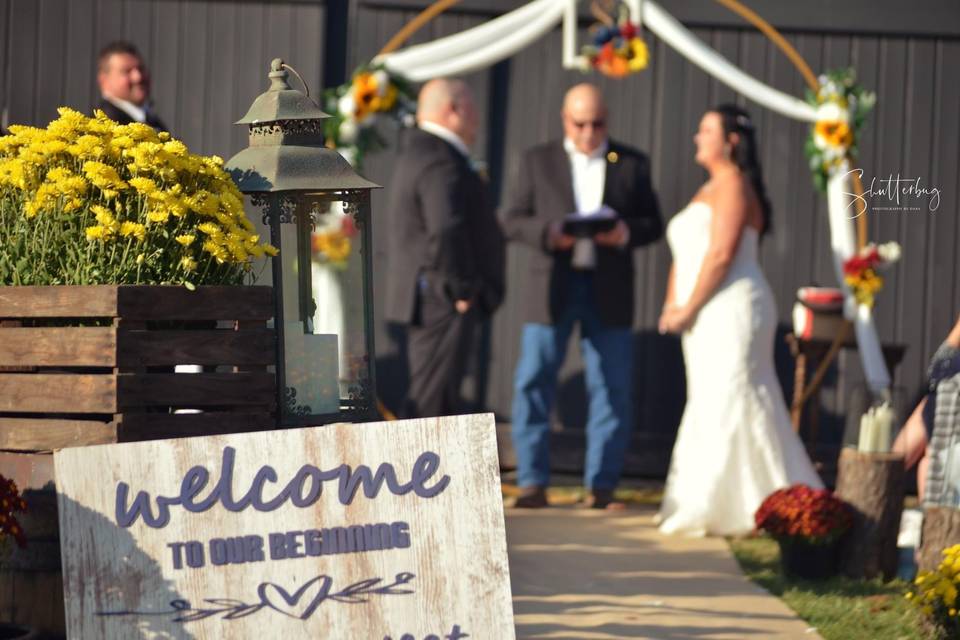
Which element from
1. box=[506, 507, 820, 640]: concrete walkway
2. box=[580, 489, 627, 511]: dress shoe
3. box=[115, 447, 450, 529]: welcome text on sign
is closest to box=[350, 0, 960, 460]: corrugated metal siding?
box=[580, 489, 627, 511]: dress shoe

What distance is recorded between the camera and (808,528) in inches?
242

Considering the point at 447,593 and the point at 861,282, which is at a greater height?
the point at 861,282

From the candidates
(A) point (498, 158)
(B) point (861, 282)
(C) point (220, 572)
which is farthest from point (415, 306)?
(C) point (220, 572)

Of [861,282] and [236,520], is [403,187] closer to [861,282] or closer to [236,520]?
[861,282]

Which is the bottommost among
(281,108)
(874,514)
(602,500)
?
(602,500)

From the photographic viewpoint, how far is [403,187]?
831cm

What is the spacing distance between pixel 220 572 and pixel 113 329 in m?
0.56

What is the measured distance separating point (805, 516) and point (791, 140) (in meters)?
3.73

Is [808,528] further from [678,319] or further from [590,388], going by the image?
[590,388]

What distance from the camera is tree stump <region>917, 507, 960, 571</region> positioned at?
209 inches

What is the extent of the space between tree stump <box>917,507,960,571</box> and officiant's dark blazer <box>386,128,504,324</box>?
3.41 meters

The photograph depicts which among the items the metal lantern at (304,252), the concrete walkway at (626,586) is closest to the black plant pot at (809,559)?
the concrete walkway at (626,586)

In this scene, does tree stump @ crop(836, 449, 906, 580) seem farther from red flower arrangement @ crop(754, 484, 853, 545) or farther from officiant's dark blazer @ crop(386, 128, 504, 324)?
officiant's dark blazer @ crop(386, 128, 504, 324)

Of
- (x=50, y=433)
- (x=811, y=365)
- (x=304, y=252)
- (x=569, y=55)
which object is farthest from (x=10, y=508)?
(x=811, y=365)
